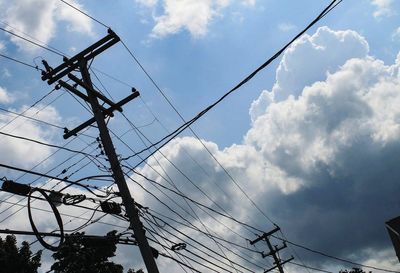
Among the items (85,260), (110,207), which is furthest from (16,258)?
(110,207)

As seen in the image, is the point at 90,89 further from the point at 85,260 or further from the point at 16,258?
the point at 85,260

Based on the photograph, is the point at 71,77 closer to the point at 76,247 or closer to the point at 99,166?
the point at 99,166

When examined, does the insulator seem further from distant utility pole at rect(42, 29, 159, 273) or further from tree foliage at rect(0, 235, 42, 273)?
tree foliage at rect(0, 235, 42, 273)

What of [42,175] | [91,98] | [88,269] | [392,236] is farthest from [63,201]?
[392,236]

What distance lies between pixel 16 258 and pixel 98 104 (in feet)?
53.6

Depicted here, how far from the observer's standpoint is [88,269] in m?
31.4

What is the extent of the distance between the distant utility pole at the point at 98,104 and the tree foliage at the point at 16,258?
14628mm

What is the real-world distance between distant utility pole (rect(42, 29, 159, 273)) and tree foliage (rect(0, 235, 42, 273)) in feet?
48.0

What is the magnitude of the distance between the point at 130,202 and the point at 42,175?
237 cm

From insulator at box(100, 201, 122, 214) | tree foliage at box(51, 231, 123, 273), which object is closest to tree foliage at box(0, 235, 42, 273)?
tree foliage at box(51, 231, 123, 273)

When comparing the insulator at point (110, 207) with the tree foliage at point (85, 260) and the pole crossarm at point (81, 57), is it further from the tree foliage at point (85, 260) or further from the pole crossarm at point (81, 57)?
the tree foliage at point (85, 260)

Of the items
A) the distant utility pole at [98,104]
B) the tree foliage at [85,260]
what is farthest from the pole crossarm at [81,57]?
the tree foliage at [85,260]

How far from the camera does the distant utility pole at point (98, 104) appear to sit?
36.8ft

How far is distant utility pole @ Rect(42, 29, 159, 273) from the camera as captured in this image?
36.8 feet
